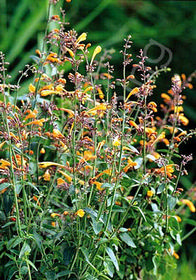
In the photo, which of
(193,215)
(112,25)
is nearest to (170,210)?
(193,215)

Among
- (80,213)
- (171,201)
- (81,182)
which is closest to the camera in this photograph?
(80,213)

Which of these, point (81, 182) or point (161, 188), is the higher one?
point (161, 188)

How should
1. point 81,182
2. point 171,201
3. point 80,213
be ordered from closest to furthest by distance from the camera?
point 80,213 < point 81,182 < point 171,201

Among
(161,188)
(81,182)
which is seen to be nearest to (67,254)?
(81,182)

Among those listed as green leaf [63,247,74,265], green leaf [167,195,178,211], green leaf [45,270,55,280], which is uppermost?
green leaf [167,195,178,211]

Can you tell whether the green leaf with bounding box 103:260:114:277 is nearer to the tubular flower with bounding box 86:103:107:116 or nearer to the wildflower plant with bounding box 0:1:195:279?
the wildflower plant with bounding box 0:1:195:279

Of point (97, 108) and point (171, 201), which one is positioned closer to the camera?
point (97, 108)

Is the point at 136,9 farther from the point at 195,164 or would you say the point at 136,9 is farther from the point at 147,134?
the point at 147,134

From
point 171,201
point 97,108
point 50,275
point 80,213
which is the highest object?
point 97,108

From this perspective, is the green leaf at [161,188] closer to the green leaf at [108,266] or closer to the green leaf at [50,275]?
the green leaf at [108,266]

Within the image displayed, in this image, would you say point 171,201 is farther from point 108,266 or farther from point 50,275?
point 50,275

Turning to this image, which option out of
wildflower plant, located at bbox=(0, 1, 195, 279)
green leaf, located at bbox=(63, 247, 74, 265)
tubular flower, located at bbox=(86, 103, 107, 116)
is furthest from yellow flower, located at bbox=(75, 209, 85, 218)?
tubular flower, located at bbox=(86, 103, 107, 116)

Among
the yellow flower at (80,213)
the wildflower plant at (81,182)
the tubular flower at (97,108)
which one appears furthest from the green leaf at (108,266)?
the tubular flower at (97,108)

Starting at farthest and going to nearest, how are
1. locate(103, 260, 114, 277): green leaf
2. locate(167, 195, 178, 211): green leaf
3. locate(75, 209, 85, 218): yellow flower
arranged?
1. locate(167, 195, 178, 211): green leaf
2. locate(103, 260, 114, 277): green leaf
3. locate(75, 209, 85, 218): yellow flower
